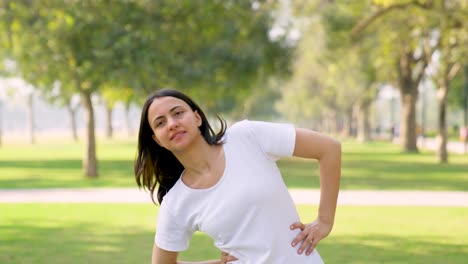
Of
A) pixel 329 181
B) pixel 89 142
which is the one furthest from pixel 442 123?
pixel 329 181

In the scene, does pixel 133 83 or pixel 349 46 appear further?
pixel 349 46

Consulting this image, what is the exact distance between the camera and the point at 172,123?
113 inches

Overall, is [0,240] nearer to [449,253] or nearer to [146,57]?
[449,253]

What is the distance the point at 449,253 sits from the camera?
8383 millimetres

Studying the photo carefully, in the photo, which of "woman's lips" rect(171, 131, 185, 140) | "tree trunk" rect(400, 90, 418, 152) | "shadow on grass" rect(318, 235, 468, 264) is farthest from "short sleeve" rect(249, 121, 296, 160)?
"tree trunk" rect(400, 90, 418, 152)

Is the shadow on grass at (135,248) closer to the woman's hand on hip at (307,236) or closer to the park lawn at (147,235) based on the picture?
the park lawn at (147,235)

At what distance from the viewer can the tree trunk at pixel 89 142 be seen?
20875 mm

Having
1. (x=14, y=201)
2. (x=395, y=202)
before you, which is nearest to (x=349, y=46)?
(x=395, y=202)

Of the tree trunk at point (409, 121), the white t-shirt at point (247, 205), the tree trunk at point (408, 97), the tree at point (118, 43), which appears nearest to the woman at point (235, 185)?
the white t-shirt at point (247, 205)

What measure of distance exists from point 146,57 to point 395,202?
979 centimetres

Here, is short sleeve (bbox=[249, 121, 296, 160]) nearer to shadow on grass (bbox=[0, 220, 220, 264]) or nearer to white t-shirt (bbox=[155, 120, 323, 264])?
white t-shirt (bbox=[155, 120, 323, 264])

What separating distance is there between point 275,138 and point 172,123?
16.9 inches

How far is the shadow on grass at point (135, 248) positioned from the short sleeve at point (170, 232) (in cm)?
518

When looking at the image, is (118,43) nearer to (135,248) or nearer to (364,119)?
(135,248)
